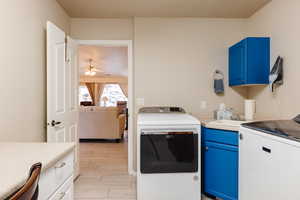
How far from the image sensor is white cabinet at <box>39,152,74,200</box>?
1040 millimetres

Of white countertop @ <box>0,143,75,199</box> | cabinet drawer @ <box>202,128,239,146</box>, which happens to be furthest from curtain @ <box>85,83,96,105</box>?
white countertop @ <box>0,143,75,199</box>

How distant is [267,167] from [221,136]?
862 millimetres

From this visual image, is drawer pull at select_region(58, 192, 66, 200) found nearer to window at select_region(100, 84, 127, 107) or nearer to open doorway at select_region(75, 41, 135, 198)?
open doorway at select_region(75, 41, 135, 198)

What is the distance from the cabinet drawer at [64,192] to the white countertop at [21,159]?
7.9 inches

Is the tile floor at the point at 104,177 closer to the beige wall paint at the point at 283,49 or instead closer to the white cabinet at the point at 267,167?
the white cabinet at the point at 267,167

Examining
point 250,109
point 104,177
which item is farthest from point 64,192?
point 250,109

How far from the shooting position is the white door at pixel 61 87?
212cm

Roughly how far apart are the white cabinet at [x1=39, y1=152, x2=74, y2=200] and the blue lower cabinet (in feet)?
5.16

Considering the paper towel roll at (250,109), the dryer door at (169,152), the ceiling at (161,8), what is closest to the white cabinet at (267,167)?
the dryer door at (169,152)

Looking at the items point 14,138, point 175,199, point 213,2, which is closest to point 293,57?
point 213,2

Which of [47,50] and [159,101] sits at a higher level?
[47,50]

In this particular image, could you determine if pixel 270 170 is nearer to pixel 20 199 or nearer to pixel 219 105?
pixel 20 199

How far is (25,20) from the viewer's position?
1.82 metres

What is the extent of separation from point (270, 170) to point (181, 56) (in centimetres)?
201
